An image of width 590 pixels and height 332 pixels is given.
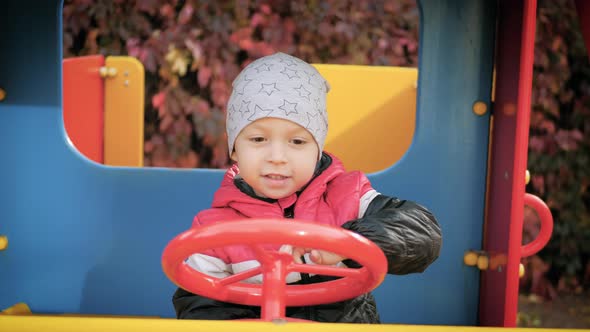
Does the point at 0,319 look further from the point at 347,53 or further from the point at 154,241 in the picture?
the point at 347,53

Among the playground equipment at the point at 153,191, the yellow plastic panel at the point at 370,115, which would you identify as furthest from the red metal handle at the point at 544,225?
the yellow plastic panel at the point at 370,115

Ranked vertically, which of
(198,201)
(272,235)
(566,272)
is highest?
(272,235)

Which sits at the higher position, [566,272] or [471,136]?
[471,136]

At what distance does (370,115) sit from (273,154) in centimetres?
101

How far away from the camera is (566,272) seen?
12.9ft

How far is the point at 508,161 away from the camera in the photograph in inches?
72.5

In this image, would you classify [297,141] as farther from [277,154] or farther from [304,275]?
[304,275]

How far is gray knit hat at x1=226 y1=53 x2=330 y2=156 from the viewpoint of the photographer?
145 cm

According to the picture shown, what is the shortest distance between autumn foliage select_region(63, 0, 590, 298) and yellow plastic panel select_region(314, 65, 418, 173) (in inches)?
51.2

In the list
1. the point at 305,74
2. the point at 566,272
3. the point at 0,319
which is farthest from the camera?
the point at 566,272

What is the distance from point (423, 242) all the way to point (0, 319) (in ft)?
2.48

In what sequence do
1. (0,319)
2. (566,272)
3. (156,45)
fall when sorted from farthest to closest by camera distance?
(566,272)
(156,45)
(0,319)

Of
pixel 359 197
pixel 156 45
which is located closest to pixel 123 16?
pixel 156 45

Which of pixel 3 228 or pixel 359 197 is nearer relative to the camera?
pixel 359 197
